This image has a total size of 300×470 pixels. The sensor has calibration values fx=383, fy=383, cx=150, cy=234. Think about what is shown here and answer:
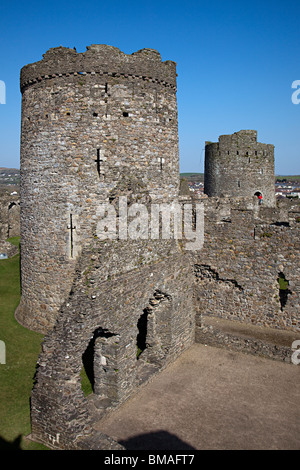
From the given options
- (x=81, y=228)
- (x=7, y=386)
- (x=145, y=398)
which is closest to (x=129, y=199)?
(x=81, y=228)

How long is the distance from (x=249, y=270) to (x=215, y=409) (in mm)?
5388

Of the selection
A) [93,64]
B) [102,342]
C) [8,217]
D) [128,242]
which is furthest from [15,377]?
[8,217]

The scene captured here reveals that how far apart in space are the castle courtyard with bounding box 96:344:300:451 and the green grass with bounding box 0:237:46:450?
6.02 ft

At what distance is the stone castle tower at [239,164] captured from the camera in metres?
25.9

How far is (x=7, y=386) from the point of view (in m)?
10.5

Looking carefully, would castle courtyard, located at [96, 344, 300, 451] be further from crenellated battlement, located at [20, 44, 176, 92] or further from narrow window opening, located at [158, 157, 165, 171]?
crenellated battlement, located at [20, 44, 176, 92]

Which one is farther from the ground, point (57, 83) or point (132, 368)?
point (57, 83)

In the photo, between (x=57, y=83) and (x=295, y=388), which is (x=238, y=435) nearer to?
(x=295, y=388)

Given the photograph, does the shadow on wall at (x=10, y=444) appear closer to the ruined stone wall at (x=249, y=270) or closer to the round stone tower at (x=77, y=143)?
the round stone tower at (x=77, y=143)

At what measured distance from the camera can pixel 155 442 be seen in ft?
28.0

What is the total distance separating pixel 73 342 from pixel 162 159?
7.53 meters

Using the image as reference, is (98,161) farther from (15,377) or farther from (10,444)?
(10,444)

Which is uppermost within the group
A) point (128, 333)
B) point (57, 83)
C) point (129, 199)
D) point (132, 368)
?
point (57, 83)
